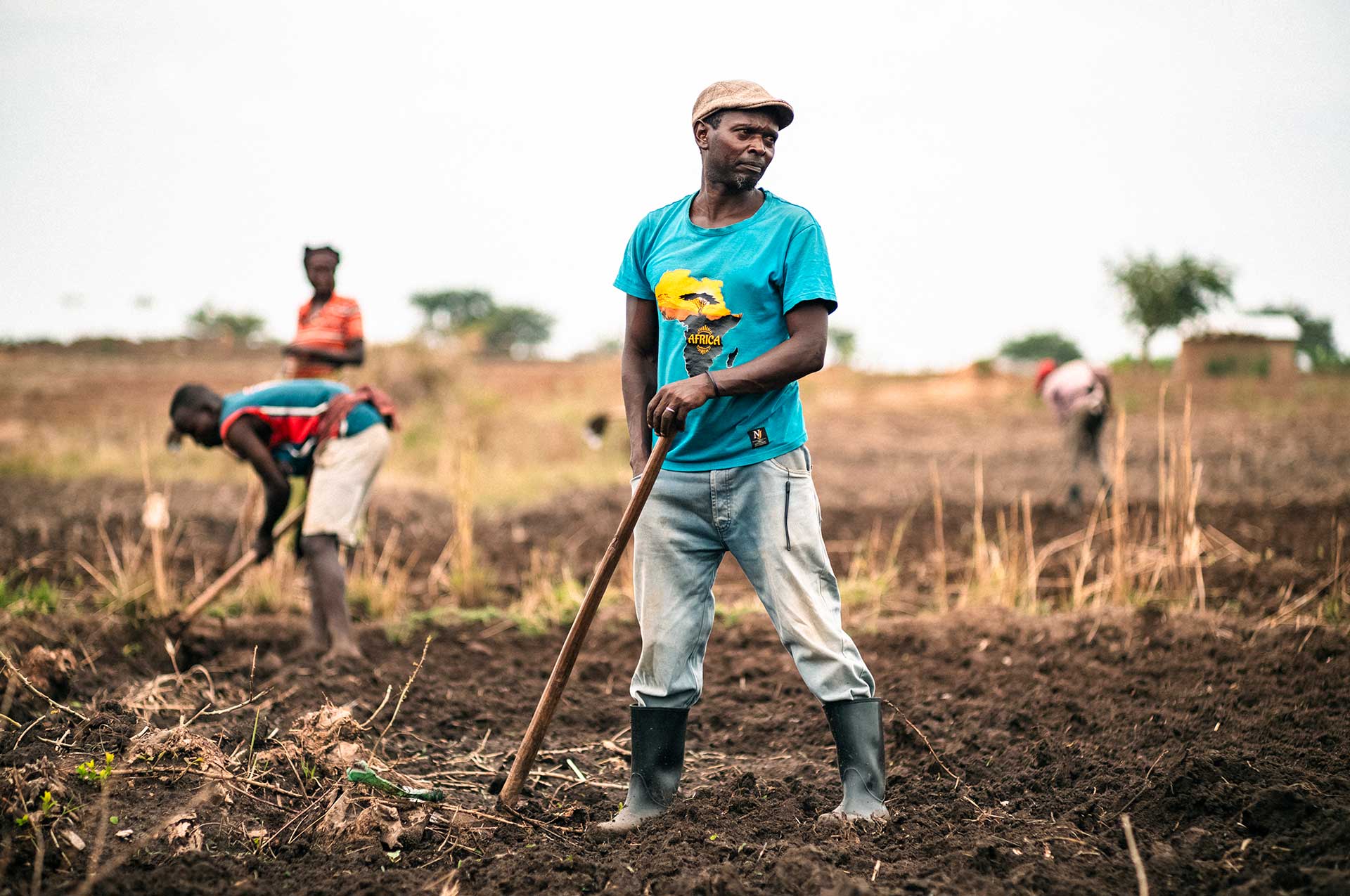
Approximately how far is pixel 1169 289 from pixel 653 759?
30.6 metres

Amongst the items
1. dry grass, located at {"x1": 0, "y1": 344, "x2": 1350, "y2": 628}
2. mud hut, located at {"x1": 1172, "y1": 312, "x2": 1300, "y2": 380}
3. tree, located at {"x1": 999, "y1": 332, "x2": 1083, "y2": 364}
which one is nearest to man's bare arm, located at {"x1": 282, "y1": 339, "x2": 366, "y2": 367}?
dry grass, located at {"x1": 0, "y1": 344, "x2": 1350, "y2": 628}

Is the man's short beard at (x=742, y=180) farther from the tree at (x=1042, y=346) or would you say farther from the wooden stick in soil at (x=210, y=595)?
the tree at (x=1042, y=346)

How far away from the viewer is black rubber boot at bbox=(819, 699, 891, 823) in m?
2.77

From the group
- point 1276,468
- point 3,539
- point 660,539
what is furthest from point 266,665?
point 1276,468

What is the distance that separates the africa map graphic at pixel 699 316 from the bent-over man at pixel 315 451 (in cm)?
241

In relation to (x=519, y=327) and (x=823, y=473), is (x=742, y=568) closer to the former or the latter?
(x=823, y=473)

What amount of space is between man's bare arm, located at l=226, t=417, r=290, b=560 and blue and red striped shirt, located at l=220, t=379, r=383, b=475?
0.22 ft

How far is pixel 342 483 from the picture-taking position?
472 centimetres

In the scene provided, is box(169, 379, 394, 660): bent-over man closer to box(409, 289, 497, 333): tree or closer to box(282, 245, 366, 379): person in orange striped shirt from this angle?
box(282, 245, 366, 379): person in orange striped shirt

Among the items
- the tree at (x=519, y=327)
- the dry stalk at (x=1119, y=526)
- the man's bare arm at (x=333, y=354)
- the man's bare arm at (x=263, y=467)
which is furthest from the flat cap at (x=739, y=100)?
the tree at (x=519, y=327)

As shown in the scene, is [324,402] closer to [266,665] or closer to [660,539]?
[266,665]

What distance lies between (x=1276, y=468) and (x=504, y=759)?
10367 millimetres

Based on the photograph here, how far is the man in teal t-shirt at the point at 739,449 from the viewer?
272 cm

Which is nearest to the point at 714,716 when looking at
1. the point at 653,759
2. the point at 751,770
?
the point at 751,770
